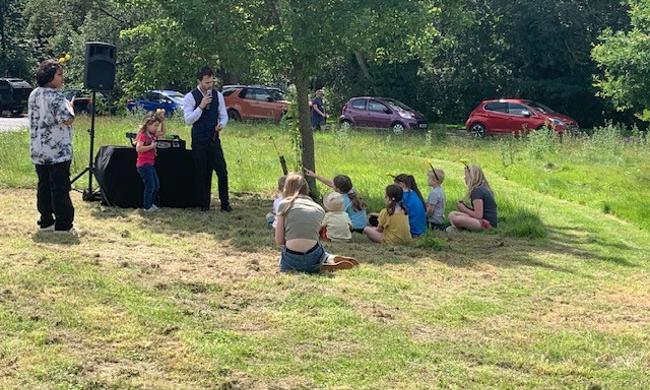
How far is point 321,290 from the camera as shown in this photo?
23.0 feet

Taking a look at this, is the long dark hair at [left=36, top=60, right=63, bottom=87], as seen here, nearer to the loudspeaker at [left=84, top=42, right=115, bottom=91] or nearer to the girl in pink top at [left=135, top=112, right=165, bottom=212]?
the girl in pink top at [left=135, top=112, right=165, bottom=212]

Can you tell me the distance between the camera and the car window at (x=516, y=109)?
29.6 metres

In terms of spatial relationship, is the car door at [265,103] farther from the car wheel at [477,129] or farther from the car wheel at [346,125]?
the car wheel at [477,129]

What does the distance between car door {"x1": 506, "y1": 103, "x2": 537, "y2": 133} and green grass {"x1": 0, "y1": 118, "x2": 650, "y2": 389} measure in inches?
681

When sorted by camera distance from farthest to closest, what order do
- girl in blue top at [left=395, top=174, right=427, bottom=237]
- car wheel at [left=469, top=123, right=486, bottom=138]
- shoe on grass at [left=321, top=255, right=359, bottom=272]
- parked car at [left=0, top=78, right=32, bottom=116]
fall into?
parked car at [left=0, top=78, right=32, bottom=116] → car wheel at [left=469, top=123, right=486, bottom=138] → girl in blue top at [left=395, top=174, right=427, bottom=237] → shoe on grass at [left=321, top=255, right=359, bottom=272]

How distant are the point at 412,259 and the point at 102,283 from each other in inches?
134

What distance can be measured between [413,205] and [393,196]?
75cm

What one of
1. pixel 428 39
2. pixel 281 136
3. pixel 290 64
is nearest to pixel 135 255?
pixel 290 64

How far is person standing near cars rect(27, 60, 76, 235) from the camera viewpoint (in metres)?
8.69

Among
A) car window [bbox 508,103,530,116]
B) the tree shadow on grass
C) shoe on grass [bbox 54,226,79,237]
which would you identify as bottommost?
the tree shadow on grass

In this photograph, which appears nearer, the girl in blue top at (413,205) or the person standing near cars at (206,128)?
the girl in blue top at (413,205)

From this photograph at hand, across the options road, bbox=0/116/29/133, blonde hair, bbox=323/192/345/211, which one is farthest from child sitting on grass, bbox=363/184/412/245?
road, bbox=0/116/29/133

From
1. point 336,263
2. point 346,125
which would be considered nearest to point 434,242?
point 336,263

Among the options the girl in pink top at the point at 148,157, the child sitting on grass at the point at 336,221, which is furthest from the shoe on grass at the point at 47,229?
the child sitting on grass at the point at 336,221
